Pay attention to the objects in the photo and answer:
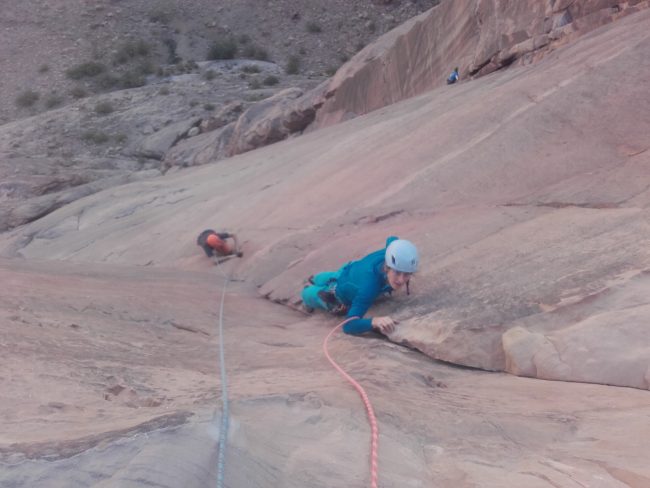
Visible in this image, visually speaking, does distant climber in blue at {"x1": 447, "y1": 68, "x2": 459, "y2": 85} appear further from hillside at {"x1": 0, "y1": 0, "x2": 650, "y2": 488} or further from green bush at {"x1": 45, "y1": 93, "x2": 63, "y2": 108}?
green bush at {"x1": 45, "y1": 93, "x2": 63, "y2": 108}

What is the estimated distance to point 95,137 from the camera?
19.5 m

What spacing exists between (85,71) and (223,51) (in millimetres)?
4971

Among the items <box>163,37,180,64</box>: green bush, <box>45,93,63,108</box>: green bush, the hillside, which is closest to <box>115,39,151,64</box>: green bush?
<box>163,37,180,64</box>: green bush

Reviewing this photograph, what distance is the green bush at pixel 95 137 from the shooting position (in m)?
19.5

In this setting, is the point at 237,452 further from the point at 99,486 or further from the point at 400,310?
the point at 400,310

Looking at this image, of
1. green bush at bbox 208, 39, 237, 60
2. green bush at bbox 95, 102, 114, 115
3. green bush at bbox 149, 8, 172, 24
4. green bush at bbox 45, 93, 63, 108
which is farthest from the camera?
green bush at bbox 149, 8, 172, 24

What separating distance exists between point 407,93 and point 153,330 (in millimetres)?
8737

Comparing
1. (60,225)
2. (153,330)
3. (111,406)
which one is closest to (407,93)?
(60,225)

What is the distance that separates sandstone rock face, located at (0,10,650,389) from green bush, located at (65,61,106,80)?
19711 millimetres

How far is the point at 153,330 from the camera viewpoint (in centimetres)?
489

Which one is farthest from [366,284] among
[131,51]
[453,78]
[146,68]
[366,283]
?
[131,51]

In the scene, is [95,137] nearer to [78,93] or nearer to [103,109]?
Result: [103,109]

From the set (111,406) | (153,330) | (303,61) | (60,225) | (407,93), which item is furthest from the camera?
(303,61)

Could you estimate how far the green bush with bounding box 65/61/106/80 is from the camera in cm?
2833
